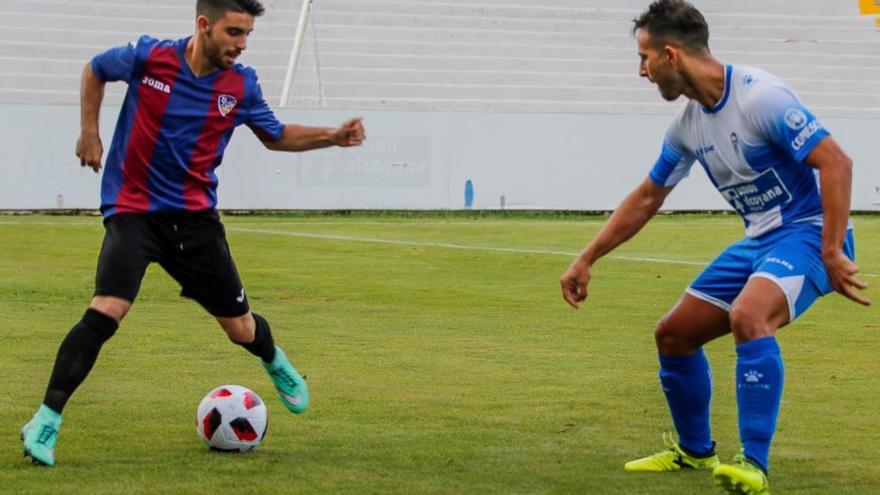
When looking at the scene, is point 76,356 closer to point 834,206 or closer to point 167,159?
point 167,159

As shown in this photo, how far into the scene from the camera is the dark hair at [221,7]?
7223 millimetres

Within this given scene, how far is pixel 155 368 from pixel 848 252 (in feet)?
16.5

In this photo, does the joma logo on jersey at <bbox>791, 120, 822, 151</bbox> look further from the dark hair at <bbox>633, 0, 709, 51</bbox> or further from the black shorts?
the black shorts

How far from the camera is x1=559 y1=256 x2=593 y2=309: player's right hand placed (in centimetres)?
709

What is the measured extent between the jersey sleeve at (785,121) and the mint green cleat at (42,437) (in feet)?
10.3

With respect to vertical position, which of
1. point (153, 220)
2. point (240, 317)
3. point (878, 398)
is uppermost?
point (153, 220)

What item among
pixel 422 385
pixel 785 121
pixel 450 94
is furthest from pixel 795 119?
pixel 450 94

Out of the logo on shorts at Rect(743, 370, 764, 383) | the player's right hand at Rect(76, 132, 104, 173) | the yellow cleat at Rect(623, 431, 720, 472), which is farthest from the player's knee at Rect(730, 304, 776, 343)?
the player's right hand at Rect(76, 132, 104, 173)

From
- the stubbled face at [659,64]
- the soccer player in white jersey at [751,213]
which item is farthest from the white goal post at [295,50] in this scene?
the stubbled face at [659,64]

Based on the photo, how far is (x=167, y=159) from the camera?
7.37 metres

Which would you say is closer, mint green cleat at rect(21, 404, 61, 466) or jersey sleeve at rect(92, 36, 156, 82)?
mint green cleat at rect(21, 404, 61, 466)

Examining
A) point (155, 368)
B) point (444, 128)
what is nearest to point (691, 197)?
point (444, 128)

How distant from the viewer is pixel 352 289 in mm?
16234

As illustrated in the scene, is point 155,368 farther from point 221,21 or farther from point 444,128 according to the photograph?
point 444,128
